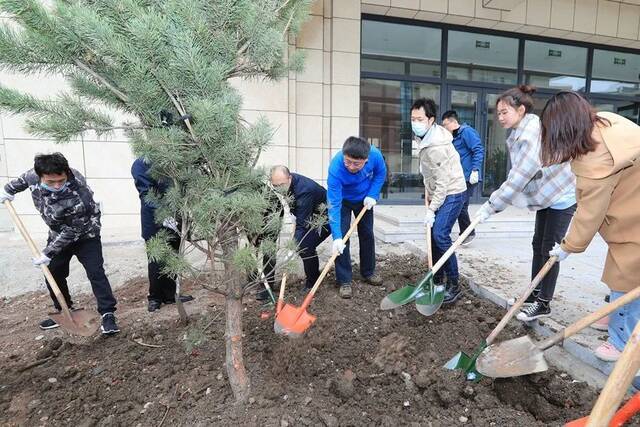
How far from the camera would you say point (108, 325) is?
251cm

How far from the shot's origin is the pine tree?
4.18 feet

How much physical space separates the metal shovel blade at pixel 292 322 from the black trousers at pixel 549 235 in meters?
1.49

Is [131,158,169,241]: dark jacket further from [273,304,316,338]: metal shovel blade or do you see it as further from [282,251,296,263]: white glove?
[273,304,316,338]: metal shovel blade

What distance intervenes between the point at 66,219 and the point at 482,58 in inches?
278

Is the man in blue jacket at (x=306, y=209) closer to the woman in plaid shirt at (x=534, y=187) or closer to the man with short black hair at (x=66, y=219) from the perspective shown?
the woman in plaid shirt at (x=534, y=187)

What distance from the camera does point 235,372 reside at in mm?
1744

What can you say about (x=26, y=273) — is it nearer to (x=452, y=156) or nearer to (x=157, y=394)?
(x=157, y=394)

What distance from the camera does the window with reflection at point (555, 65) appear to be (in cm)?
727

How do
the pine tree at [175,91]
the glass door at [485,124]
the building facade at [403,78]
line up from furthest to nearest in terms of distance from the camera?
the glass door at [485,124]
the building facade at [403,78]
the pine tree at [175,91]

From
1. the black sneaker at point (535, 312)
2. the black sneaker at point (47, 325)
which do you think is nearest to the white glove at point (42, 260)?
the black sneaker at point (47, 325)

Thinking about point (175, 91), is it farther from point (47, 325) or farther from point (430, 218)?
point (47, 325)

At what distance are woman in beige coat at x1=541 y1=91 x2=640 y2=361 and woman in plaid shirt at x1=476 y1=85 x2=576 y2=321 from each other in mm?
586

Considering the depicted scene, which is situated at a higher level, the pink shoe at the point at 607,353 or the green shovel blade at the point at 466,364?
the pink shoe at the point at 607,353

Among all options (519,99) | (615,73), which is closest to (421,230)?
(519,99)
